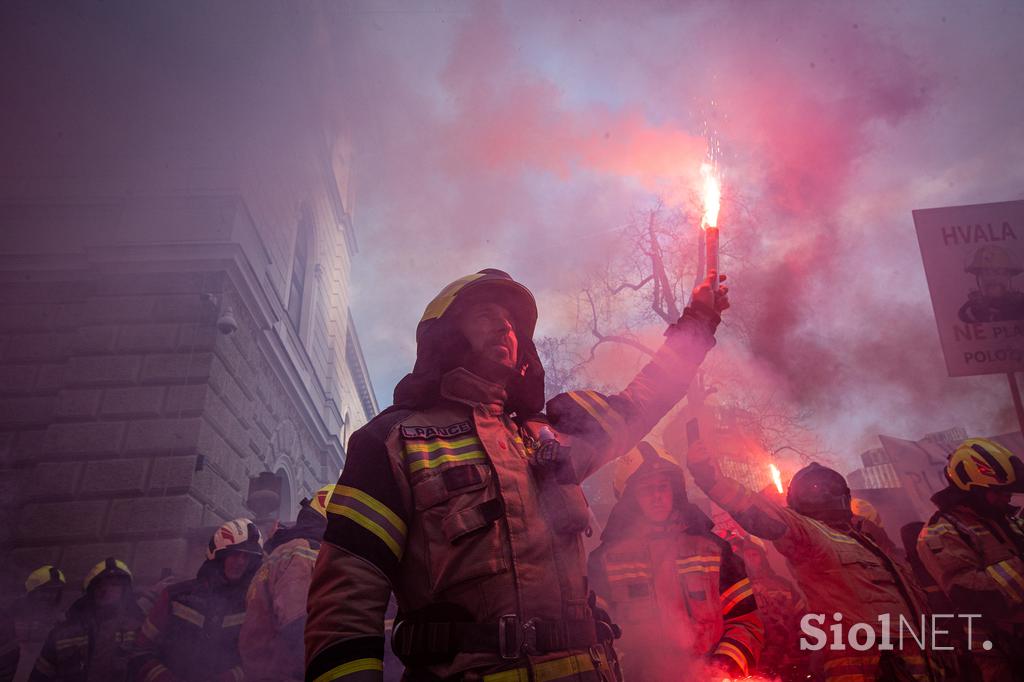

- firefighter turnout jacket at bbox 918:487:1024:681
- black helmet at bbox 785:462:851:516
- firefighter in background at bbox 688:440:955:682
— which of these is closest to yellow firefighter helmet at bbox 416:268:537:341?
firefighter in background at bbox 688:440:955:682

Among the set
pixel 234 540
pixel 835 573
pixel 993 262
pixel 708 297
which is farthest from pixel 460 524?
→ pixel 993 262

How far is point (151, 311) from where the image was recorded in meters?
9.55

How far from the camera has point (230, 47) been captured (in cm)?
1084

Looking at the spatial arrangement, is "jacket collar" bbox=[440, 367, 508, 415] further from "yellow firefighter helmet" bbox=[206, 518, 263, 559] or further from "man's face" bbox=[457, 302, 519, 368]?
"yellow firefighter helmet" bbox=[206, 518, 263, 559]

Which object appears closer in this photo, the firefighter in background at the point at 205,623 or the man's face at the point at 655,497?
the firefighter in background at the point at 205,623

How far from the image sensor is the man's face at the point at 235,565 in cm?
537

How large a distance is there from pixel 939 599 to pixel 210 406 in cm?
907

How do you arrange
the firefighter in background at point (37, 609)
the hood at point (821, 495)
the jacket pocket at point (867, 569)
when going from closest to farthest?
the jacket pocket at point (867, 569)
the hood at point (821, 495)
the firefighter in background at point (37, 609)

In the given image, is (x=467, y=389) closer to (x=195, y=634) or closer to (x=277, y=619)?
(x=277, y=619)

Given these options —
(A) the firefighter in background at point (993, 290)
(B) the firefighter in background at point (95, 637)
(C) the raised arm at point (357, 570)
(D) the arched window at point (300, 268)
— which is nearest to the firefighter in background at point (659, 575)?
(C) the raised arm at point (357, 570)

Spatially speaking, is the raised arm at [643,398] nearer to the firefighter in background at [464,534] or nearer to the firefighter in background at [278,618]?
the firefighter in background at [464,534]

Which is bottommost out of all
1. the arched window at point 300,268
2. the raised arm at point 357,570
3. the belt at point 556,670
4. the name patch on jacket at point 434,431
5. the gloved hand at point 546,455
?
the belt at point 556,670

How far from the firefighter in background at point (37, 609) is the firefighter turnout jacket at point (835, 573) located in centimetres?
777

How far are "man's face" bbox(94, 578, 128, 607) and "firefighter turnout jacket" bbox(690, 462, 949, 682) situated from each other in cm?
581
